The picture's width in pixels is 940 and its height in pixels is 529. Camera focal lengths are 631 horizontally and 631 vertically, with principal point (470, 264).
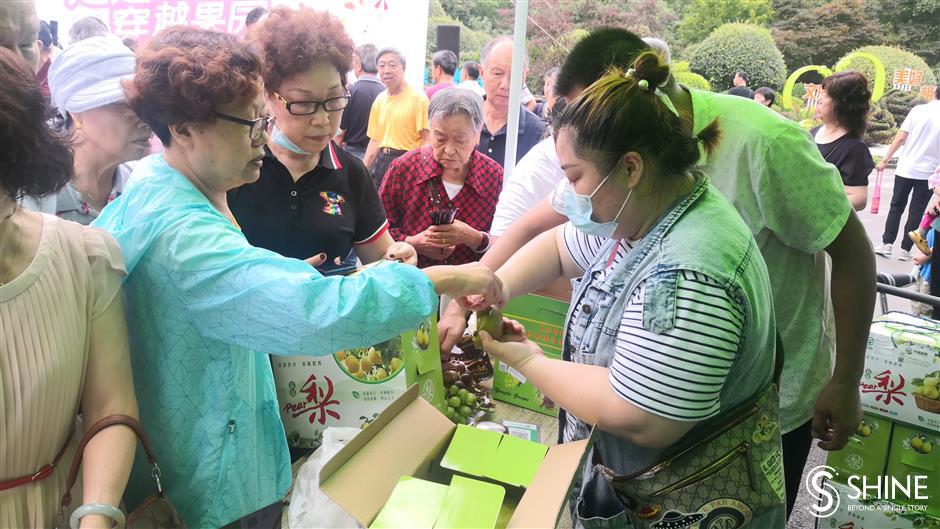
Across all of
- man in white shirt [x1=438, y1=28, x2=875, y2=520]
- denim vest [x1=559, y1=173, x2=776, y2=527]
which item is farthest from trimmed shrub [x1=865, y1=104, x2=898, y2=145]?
denim vest [x1=559, y1=173, x2=776, y2=527]

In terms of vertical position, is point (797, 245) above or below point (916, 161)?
A: above

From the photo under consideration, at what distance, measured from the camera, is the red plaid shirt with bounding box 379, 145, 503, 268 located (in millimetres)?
2994

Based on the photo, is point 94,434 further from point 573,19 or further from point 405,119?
point 573,19

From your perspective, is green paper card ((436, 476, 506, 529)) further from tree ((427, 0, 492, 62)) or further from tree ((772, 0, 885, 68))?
tree ((427, 0, 492, 62))

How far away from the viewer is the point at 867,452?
2559mm

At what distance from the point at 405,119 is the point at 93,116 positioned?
3.76m

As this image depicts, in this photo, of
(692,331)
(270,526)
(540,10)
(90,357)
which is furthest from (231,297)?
(540,10)

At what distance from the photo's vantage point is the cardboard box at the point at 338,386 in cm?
150

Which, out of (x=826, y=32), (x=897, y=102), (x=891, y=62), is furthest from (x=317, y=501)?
(x=826, y=32)

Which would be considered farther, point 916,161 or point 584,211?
point 916,161

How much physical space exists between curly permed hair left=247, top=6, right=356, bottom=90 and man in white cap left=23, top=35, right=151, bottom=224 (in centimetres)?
44

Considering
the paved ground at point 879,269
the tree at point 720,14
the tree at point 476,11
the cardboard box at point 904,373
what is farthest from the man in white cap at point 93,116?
the tree at point 476,11

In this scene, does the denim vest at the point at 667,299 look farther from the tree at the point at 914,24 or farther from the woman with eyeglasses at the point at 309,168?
the tree at the point at 914,24

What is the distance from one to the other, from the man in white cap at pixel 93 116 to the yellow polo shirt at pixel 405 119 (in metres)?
3.61
